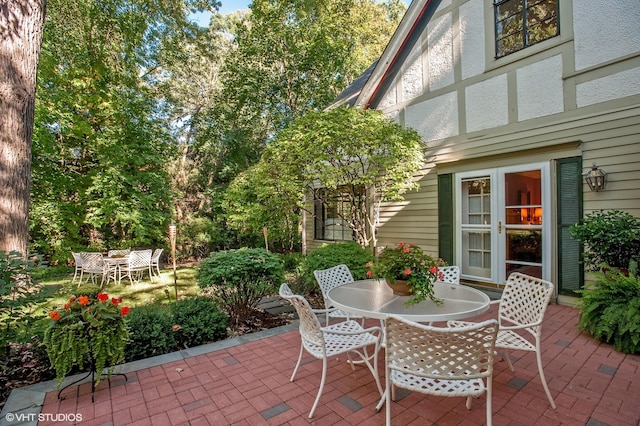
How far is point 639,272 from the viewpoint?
372cm

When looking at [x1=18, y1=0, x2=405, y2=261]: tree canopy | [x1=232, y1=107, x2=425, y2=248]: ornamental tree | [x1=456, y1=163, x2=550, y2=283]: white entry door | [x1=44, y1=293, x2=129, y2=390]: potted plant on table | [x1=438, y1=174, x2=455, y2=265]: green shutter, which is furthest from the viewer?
[x1=18, y1=0, x2=405, y2=261]: tree canopy

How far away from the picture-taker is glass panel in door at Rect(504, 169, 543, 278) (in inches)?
199

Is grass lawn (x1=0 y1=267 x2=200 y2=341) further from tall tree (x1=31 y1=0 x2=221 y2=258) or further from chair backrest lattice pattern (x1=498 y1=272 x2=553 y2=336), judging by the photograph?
chair backrest lattice pattern (x1=498 y1=272 x2=553 y2=336)

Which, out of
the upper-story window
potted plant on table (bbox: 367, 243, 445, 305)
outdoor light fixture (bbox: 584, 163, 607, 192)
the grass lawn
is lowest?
the grass lawn

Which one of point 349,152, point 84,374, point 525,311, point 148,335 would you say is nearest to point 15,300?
point 84,374

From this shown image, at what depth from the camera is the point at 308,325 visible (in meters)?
2.42

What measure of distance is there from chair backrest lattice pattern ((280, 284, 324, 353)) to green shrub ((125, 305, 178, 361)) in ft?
5.47

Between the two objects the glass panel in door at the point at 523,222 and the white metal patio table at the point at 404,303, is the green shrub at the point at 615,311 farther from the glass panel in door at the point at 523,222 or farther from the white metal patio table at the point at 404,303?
the white metal patio table at the point at 404,303

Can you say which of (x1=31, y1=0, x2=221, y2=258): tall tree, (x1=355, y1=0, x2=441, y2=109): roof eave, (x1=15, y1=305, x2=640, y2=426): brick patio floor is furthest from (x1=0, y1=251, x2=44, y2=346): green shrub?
(x1=355, y1=0, x2=441, y2=109): roof eave

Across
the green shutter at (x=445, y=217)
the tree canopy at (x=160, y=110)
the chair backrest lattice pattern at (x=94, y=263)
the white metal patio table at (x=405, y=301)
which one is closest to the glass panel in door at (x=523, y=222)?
the green shutter at (x=445, y=217)

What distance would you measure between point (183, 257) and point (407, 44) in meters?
9.28

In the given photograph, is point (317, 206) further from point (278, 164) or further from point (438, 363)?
point (438, 363)

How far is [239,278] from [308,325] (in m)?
1.82

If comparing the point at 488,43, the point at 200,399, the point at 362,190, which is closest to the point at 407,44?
the point at 488,43
